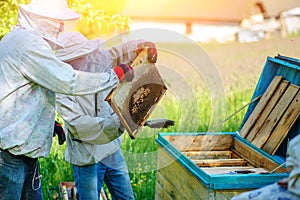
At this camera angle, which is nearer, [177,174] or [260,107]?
[177,174]

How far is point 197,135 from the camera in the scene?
583 centimetres

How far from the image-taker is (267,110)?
5.52 meters

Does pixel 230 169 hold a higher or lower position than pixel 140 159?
higher

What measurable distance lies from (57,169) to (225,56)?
12.7 m

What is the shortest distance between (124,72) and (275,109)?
5.56 feet

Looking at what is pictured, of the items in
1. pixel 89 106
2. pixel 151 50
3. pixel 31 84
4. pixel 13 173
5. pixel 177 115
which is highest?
pixel 151 50

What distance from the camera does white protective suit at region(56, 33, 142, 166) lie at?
15.9 feet

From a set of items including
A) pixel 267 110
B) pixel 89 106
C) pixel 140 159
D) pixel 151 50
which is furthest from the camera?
pixel 140 159

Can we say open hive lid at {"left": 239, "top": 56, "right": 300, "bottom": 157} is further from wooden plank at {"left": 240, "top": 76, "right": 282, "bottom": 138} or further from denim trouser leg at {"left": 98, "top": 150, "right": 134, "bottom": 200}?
denim trouser leg at {"left": 98, "top": 150, "right": 134, "bottom": 200}

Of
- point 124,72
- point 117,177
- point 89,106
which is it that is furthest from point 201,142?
point 124,72

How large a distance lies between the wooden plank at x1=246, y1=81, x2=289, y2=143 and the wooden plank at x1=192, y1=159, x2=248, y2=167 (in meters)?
0.23

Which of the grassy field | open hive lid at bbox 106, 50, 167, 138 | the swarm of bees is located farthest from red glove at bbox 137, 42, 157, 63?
the grassy field

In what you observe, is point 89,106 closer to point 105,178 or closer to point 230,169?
point 105,178

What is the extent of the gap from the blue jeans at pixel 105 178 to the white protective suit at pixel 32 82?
69cm
